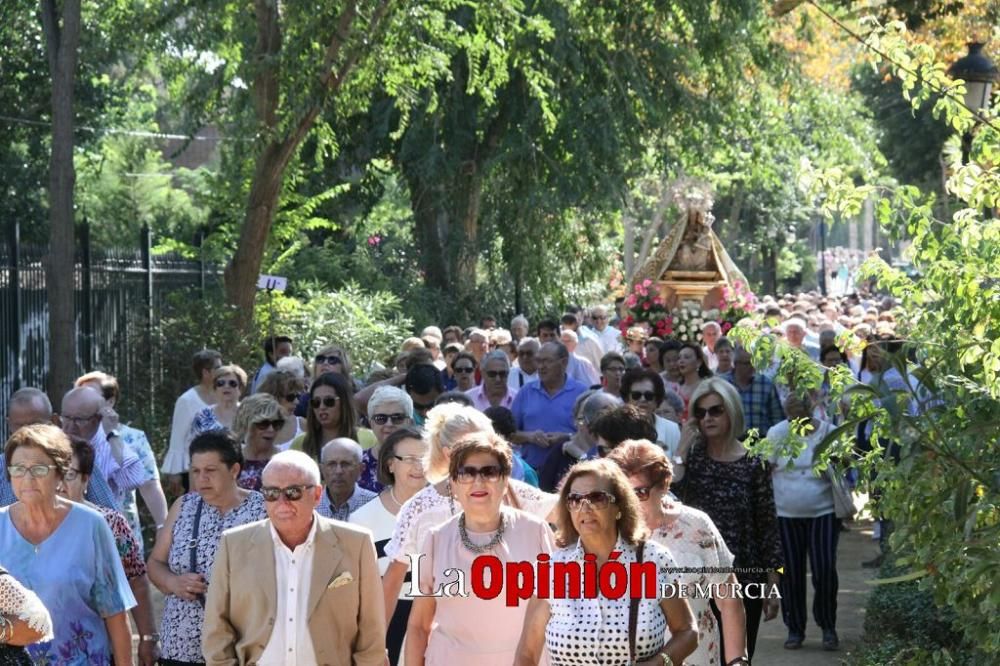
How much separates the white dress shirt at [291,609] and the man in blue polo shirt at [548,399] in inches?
232

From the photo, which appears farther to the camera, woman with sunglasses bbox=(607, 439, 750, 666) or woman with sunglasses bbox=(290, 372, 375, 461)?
woman with sunglasses bbox=(290, 372, 375, 461)

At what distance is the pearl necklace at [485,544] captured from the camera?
6824 millimetres

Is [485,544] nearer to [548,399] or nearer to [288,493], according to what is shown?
[288,493]

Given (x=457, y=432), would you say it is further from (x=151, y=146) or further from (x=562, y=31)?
(x=151, y=146)

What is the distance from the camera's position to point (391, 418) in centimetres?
967

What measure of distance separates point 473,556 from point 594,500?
85 centimetres

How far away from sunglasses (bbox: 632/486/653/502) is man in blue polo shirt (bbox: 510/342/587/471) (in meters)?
5.40

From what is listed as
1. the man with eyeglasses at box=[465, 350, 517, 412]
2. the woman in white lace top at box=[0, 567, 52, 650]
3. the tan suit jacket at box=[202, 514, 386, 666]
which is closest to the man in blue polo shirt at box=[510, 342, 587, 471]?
the man with eyeglasses at box=[465, 350, 517, 412]

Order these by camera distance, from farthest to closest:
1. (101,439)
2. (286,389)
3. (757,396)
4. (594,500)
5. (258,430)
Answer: (757,396) < (286,389) < (101,439) < (258,430) < (594,500)

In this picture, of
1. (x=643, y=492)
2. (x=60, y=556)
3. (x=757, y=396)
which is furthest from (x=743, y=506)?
(x=757, y=396)

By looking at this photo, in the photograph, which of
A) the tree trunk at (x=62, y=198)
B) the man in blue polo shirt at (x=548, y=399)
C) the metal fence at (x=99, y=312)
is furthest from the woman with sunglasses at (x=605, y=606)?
the metal fence at (x=99, y=312)

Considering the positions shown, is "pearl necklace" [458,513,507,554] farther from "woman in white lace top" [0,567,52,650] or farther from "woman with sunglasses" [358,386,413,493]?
"woman with sunglasses" [358,386,413,493]

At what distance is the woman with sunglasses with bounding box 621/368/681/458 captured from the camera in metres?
10.6

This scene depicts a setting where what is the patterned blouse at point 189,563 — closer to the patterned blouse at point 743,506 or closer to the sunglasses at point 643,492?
the sunglasses at point 643,492
